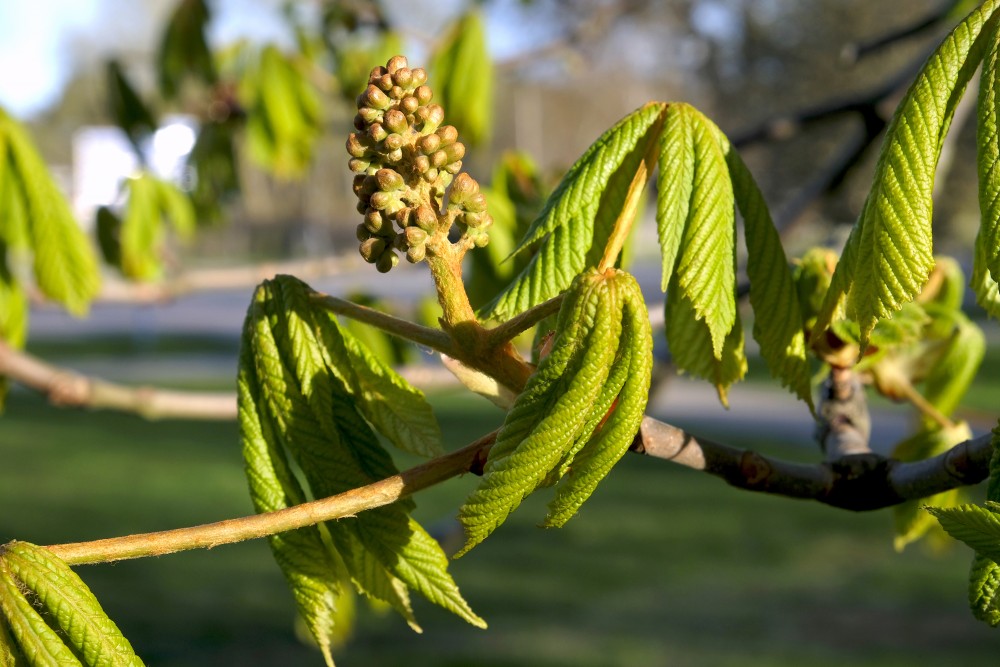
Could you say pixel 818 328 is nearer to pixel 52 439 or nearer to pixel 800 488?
pixel 800 488

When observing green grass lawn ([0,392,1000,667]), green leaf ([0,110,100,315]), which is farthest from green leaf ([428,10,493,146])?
green grass lawn ([0,392,1000,667])

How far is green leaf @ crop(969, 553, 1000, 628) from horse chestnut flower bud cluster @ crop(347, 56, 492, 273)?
1.46 ft

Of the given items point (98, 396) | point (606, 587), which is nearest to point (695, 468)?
point (98, 396)

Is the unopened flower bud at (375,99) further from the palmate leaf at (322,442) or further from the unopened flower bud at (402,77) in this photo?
the palmate leaf at (322,442)

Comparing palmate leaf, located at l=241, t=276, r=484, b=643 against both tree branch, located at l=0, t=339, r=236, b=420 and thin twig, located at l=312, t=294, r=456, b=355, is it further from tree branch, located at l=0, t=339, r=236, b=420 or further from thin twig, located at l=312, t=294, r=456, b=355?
tree branch, located at l=0, t=339, r=236, b=420

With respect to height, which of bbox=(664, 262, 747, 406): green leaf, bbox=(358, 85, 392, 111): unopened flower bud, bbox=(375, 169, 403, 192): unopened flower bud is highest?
bbox=(358, 85, 392, 111): unopened flower bud

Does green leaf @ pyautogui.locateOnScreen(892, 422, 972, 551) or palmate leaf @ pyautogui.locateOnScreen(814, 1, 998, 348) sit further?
green leaf @ pyautogui.locateOnScreen(892, 422, 972, 551)

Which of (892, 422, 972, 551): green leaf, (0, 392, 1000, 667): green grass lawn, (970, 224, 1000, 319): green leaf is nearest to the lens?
(970, 224, 1000, 319): green leaf

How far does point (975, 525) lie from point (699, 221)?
1.06 feet

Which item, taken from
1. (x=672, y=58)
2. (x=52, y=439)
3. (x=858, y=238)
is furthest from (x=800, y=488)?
(x=672, y=58)

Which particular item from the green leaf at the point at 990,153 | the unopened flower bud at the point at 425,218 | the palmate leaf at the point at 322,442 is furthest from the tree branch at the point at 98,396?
the green leaf at the point at 990,153

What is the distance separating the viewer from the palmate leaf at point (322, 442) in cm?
94

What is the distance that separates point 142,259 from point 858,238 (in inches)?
115

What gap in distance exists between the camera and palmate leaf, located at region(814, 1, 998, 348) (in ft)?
2.69
